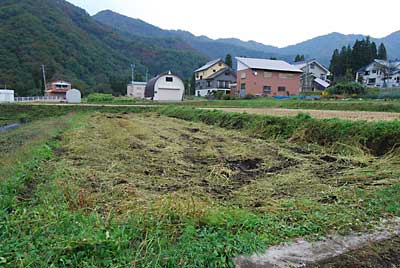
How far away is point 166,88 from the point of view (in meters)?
37.1

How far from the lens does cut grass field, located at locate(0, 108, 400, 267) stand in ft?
7.10

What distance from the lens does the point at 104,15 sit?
4594 inches

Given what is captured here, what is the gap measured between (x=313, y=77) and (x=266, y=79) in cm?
1440

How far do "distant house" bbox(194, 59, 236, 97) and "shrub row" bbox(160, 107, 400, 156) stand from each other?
31239mm

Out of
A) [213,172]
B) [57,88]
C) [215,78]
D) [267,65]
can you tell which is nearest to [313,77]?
[267,65]

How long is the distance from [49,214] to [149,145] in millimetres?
4461

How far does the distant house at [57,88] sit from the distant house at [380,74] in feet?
156

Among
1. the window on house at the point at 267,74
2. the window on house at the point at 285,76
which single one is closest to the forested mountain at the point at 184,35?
the window on house at the point at 285,76

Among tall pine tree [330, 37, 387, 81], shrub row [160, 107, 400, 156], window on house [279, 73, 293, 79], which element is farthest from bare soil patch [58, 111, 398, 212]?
tall pine tree [330, 37, 387, 81]

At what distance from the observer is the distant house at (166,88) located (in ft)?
120

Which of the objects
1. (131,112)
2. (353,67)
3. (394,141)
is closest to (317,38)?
(353,67)

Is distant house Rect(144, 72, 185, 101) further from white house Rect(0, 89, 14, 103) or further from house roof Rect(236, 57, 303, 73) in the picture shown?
white house Rect(0, 89, 14, 103)

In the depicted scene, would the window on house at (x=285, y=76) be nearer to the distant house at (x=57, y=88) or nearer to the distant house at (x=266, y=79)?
the distant house at (x=266, y=79)

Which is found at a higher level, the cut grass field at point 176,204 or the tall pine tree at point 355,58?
the tall pine tree at point 355,58
